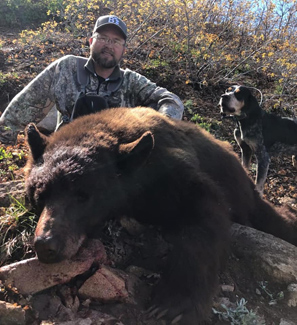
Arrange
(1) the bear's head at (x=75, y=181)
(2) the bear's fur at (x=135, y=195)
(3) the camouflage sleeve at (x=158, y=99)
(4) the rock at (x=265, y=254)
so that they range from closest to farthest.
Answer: (1) the bear's head at (x=75, y=181) < (2) the bear's fur at (x=135, y=195) < (4) the rock at (x=265, y=254) < (3) the camouflage sleeve at (x=158, y=99)

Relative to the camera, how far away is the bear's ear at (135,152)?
237cm

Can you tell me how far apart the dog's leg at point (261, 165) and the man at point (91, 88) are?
293 centimetres

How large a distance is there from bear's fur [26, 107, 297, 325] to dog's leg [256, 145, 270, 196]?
409cm

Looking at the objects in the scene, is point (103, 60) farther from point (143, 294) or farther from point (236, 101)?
point (236, 101)

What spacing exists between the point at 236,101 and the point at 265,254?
4608mm

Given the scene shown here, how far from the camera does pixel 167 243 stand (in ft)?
9.41

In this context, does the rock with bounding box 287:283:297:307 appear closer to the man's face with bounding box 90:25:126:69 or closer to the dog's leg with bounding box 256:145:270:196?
the man's face with bounding box 90:25:126:69

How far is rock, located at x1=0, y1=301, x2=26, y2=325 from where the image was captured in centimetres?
194

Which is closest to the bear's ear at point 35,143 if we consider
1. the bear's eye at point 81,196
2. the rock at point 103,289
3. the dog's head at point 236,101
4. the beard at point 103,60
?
the bear's eye at point 81,196

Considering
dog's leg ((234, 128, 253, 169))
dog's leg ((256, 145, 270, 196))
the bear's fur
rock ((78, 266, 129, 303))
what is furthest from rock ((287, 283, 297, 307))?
dog's leg ((234, 128, 253, 169))

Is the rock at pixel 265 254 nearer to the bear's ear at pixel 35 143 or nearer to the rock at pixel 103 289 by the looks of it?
the rock at pixel 103 289

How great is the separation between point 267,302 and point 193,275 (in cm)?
80

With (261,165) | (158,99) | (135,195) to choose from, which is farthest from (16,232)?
(261,165)

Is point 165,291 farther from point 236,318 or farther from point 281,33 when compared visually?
point 281,33
